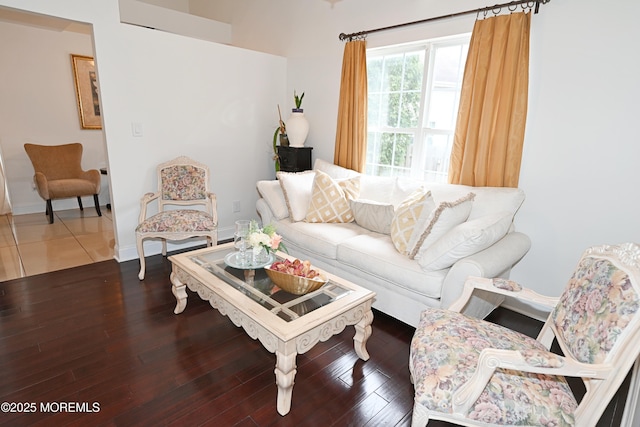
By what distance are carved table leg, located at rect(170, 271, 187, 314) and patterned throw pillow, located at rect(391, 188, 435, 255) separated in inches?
61.7

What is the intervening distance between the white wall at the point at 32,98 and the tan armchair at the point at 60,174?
0.26 m

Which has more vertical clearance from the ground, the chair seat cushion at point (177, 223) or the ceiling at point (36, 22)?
the ceiling at point (36, 22)

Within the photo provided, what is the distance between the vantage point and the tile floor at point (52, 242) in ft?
10.5

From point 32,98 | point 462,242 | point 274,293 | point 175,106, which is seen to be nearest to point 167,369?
point 274,293

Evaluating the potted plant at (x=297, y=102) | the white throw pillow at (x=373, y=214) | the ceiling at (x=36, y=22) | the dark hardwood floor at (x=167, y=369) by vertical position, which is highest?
the ceiling at (x=36, y=22)

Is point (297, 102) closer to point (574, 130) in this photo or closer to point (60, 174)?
point (574, 130)

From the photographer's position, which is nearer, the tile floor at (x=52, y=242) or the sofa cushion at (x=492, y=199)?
Result: the sofa cushion at (x=492, y=199)

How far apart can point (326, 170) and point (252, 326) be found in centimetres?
217

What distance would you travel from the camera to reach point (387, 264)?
92.9 inches

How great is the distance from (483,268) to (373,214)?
1103mm

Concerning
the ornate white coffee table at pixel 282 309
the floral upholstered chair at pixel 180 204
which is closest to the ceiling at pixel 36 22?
the floral upholstered chair at pixel 180 204

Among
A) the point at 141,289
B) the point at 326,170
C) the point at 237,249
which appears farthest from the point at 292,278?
the point at 326,170

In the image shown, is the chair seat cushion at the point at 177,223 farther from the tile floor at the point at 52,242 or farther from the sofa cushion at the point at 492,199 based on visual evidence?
the sofa cushion at the point at 492,199

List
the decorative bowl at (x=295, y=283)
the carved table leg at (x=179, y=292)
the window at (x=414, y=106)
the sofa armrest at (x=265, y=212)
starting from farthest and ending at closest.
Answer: the sofa armrest at (x=265, y=212), the window at (x=414, y=106), the carved table leg at (x=179, y=292), the decorative bowl at (x=295, y=283)
